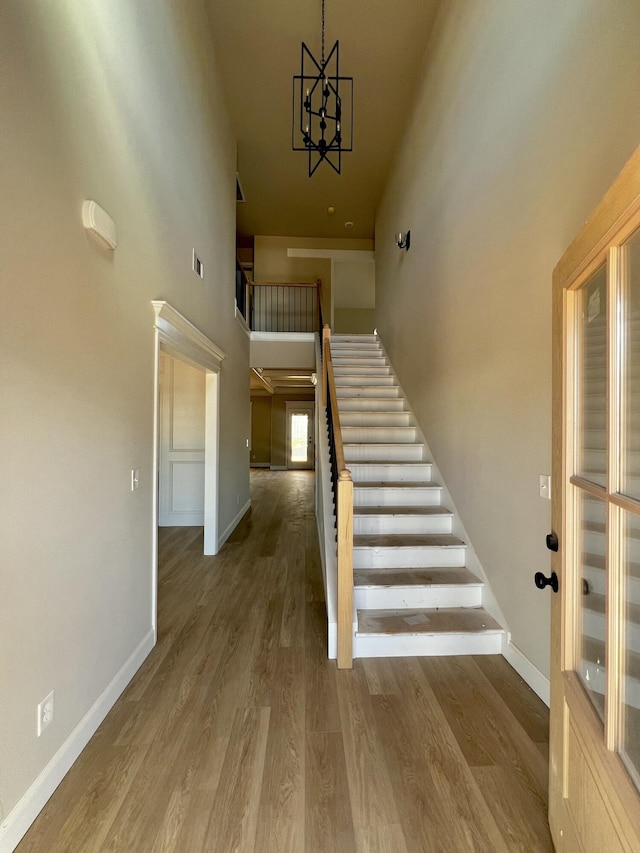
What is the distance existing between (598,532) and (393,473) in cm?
274

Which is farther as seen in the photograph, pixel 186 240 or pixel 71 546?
pixel 186 240

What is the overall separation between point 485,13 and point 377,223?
4.60 m

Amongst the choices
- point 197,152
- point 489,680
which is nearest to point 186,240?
point 197,152

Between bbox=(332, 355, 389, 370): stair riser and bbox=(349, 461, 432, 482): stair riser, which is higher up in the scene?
bbox=(332, 355, 389, 370): stair riser

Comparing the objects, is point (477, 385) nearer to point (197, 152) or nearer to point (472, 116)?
point (472, 116)

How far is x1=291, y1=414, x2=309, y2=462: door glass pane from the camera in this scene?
44.2ft

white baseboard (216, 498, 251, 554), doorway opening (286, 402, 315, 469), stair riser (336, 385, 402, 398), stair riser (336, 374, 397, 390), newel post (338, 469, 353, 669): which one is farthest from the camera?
doorway opening (286, 402, 315, 469)

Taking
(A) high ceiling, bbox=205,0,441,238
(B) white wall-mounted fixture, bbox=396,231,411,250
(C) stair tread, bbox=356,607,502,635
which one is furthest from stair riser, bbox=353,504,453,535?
(A) high ceiling, bbox=205,0,441,238

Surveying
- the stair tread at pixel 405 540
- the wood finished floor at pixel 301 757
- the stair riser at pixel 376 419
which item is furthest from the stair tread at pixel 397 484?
the wood finished floor at pixel 301 757

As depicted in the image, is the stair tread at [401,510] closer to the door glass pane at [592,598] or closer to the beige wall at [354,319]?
the door glass pane at [592,598]

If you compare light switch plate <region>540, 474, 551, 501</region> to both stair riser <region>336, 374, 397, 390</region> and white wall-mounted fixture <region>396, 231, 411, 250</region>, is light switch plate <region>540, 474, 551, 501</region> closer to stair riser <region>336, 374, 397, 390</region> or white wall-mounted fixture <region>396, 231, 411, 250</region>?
stair riser <region>336, 374, 397, 390</region>

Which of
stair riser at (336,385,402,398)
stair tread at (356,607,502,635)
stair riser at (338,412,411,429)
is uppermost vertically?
stair riser at (336,385,402,398)

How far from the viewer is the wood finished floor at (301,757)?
1391 mm

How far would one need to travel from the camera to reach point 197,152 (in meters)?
3.62
